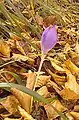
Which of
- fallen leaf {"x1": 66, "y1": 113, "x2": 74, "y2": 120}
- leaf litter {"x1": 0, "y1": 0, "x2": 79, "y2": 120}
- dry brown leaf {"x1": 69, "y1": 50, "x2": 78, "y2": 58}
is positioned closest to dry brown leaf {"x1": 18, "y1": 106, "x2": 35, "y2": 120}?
leaf litter {"x1": 0, "y1": 0, "x2": 79, "y2": 120}

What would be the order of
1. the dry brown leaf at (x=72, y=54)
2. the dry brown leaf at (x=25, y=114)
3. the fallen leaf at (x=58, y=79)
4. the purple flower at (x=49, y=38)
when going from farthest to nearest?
the dry brown leaf at (x=72, y=54), the fallen leaf at (x=58, y=79), the dry brown leaf at (x=25, y=114), the purple flower at (x=49, y=38)

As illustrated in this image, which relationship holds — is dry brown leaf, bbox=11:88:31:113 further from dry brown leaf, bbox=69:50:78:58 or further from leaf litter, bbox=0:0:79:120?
dry brown leaf, bbox=69:50:78:58

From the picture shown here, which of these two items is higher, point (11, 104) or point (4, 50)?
point (4, 50)

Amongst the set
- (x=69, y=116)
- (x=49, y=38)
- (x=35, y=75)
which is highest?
(x=49, y=38)

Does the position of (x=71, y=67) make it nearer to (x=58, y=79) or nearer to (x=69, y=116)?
(x=58, y=79)

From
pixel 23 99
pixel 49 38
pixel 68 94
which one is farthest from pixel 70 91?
pixel 49 38

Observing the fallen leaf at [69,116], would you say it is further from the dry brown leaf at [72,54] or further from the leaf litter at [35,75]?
the dry brown leaf at [72,54]

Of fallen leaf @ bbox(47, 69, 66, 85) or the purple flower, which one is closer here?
the purple flower

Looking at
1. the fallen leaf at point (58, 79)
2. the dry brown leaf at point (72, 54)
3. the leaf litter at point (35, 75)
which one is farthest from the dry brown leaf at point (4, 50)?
the dry brown leaf at point (72, 54)

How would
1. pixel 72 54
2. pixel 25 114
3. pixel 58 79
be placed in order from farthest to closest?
pixel 72 54 → pixel 58 79 → pixel 25 114
